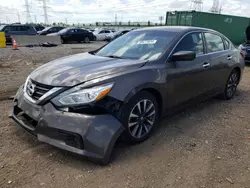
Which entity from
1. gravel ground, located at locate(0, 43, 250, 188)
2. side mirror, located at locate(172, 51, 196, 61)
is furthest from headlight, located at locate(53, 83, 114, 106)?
side mirror, located at locate(172, 51, 196, 61)

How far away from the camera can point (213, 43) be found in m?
4.62

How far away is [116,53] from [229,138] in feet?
7.17

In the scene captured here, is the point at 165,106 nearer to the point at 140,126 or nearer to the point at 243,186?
the point at 140,126

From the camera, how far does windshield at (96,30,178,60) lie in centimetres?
354

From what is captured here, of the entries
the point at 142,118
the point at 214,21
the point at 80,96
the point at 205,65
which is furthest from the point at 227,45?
the point at 214,21

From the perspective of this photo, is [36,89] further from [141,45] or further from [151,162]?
[141,45]

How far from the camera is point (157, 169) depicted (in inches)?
106

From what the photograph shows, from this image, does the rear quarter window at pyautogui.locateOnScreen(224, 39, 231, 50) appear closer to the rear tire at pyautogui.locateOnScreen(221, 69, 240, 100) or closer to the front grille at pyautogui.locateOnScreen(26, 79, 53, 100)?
the rear tire at pyautogui.locateOnScreen(221, 69, 240, 100)

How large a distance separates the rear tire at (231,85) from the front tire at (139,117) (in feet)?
8.28

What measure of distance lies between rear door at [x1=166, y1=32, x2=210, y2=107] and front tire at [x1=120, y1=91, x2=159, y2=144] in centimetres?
38

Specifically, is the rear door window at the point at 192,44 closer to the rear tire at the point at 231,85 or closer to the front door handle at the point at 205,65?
the front door handle at the point at 205,65

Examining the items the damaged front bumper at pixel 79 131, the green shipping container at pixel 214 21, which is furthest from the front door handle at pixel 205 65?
the green shipping container at pixel 214 21

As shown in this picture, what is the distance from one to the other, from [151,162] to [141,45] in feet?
6.13

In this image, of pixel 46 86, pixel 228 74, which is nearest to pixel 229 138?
pixel 228 74
